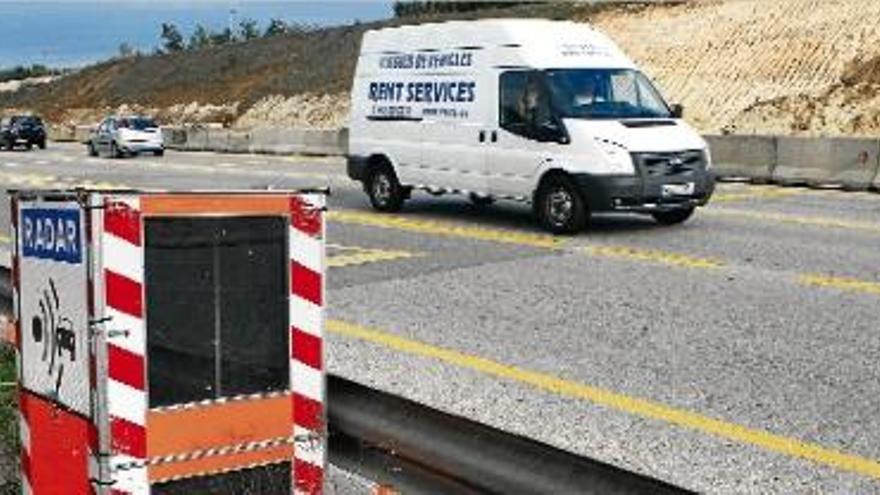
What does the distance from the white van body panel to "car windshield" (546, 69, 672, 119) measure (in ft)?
0.51

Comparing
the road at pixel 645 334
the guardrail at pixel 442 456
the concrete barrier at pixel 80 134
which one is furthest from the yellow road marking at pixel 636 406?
the concrete barrier at pixel 80 134

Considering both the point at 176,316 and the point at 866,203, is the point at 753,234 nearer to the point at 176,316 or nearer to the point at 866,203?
the point at 866,203

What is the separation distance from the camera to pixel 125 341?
4.48m

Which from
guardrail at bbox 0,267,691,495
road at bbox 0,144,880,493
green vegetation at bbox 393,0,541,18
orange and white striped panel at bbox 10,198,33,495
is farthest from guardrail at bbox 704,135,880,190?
green vegetation at bbox 393,0,541,18

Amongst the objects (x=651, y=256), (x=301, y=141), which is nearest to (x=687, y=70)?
(x=301, y=141)

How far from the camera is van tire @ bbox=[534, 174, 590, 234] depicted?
14625mm

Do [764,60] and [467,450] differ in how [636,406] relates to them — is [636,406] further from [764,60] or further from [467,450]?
[764,60]

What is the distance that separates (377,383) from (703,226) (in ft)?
28.2

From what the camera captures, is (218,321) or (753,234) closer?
(218,321)

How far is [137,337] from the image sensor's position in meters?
4.51

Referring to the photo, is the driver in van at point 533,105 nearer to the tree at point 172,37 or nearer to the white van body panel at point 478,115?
the white van body panel at point 478,115

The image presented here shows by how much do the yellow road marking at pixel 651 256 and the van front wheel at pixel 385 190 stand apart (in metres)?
4.32

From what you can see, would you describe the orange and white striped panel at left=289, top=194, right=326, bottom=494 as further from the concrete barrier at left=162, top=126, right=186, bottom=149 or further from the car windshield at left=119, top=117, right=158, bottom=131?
the concrete barrier at left=162, top=126, right=186, bottom=149

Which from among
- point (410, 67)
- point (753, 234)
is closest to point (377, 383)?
point (753, 234)
